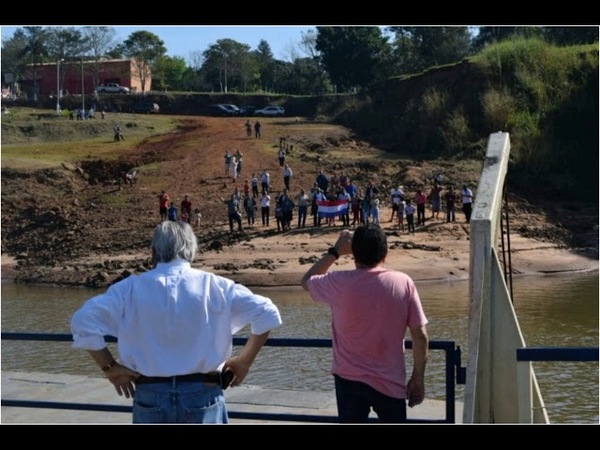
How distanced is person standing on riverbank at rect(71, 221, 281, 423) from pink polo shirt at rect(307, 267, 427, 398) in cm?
69

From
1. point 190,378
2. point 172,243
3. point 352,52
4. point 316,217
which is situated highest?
point 352,52

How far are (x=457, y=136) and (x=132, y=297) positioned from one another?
48559 millimetres

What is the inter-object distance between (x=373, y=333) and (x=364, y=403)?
37 cm

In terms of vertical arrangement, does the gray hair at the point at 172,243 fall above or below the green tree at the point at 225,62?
below

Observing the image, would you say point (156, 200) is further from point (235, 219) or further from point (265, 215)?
point (265, 215)

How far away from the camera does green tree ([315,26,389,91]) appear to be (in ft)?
256

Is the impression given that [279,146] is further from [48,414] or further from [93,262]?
[48,414]

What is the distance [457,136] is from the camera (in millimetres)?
52625

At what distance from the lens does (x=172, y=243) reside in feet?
16.4

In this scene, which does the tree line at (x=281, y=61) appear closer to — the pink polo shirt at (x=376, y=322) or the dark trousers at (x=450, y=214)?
the dark trousers at (x=450, y=214)

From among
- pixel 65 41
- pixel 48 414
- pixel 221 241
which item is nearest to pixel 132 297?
pixel 48 414

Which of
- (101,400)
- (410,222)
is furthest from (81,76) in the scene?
(101,400)

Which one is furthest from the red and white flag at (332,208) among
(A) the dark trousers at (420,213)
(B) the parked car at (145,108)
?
(B) the parked car at (145,108)

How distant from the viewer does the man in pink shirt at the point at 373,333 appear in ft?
18.1
